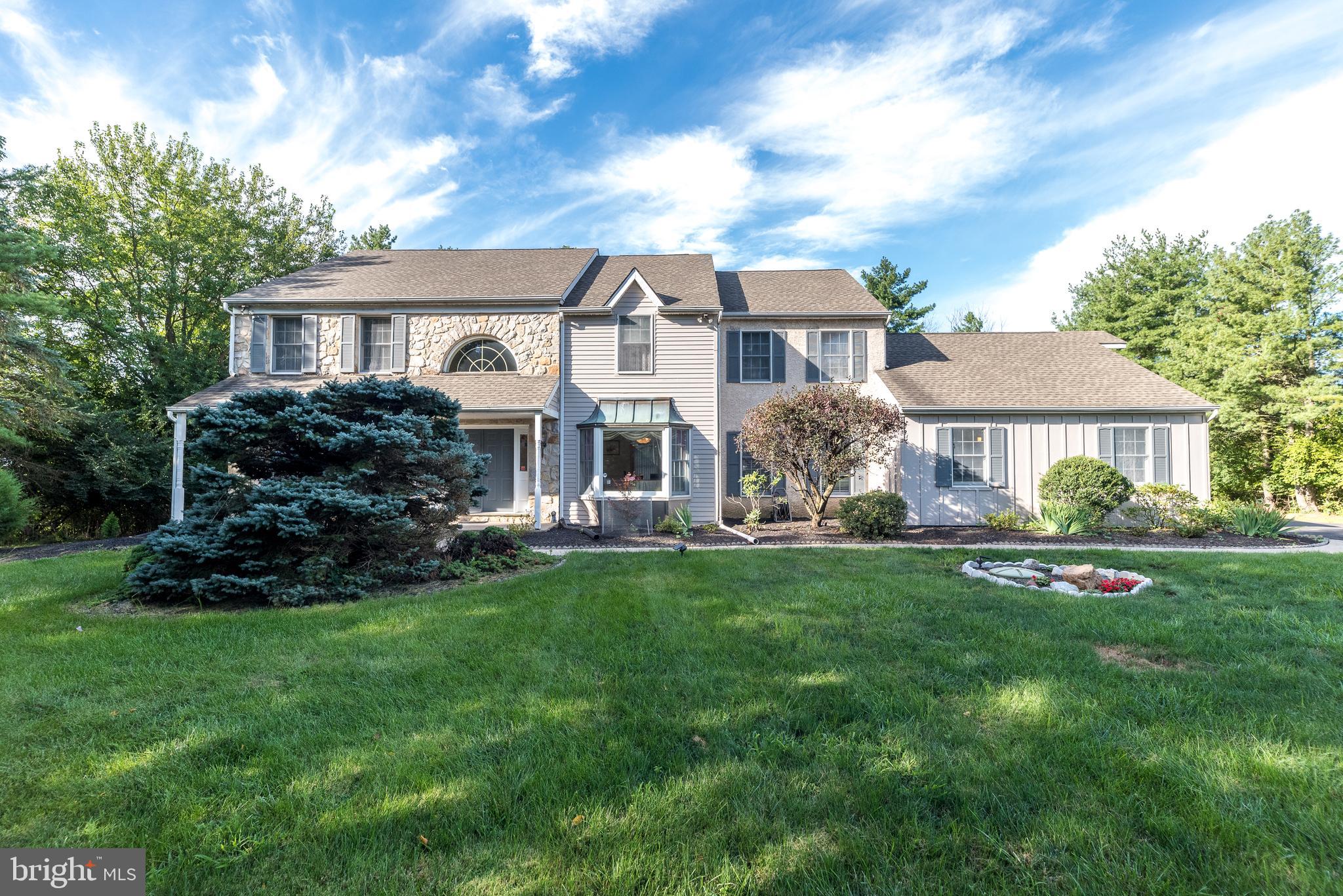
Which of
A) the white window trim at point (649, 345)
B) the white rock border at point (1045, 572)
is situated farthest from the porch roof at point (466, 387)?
the white rock border at point (1045, 572)

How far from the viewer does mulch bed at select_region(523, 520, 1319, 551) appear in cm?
950

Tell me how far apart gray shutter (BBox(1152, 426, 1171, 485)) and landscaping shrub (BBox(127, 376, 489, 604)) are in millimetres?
15488

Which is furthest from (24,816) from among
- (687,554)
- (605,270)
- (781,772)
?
(605,270)

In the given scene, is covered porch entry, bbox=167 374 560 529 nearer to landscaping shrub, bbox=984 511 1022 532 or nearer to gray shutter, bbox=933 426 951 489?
gray shutter, bbox=933 426 951 489

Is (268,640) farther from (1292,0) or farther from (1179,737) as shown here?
(1292,0)

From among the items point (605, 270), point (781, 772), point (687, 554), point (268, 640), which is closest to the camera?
point (781, 772)

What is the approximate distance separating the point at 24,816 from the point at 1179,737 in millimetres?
5145

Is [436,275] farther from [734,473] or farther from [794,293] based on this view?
[794,293]

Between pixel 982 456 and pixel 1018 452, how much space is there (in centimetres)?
86

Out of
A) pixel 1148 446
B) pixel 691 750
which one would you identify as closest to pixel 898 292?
pixel 1148 446

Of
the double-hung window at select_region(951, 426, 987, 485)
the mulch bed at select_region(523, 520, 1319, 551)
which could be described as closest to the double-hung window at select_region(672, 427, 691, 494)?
the mulch bed at select_region(523, 520, 1319, 551)

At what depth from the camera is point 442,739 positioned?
2.62 meters

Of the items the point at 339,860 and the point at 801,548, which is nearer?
the point at 339,860

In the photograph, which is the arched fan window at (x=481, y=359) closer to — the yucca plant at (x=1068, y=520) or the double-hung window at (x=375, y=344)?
the double-hung window at (x=375, y=344)
